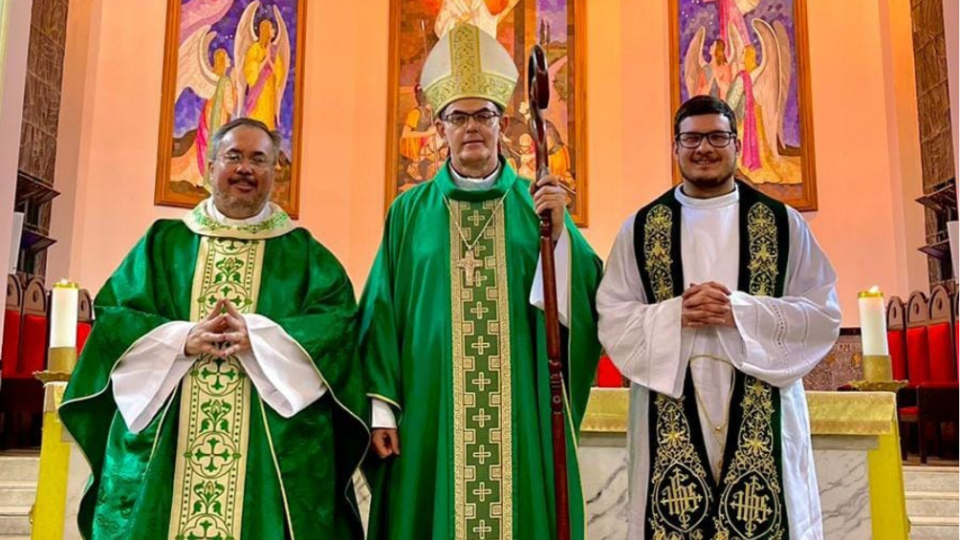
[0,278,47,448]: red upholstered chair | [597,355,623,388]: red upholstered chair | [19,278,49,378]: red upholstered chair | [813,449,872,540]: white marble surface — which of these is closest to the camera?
[813,449,872,540]: white marble surface

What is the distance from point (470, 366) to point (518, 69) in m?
7.24

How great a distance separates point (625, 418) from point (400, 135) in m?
6.64

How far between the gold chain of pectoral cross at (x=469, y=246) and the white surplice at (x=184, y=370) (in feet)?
1.87

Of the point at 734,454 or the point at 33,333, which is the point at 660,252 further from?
the point at 33,333

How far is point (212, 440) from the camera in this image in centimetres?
282

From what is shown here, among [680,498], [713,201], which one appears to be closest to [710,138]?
[713,201]

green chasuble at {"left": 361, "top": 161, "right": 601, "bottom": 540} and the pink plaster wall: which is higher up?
the pink plaster wall

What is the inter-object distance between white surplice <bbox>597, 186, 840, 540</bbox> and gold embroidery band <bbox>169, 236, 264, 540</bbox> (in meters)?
1.13

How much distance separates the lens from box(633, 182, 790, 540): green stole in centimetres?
264

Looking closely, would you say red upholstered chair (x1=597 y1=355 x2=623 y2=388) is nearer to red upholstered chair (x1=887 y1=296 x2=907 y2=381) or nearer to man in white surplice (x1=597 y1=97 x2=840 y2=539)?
red upholstered chair (x1=887 y1=296 x2=907 y2=381)

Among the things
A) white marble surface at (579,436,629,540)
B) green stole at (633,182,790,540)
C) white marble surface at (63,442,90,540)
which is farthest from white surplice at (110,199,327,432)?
white marble surface at (579,436,629,540)

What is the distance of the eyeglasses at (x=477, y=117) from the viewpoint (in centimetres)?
303

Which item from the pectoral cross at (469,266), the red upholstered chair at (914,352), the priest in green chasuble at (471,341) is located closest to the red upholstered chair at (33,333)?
the priest in green chasuble at (471,341)

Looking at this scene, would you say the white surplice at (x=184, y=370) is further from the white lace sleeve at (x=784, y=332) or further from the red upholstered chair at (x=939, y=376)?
the red upholstered chair at (x=939, y=376)
